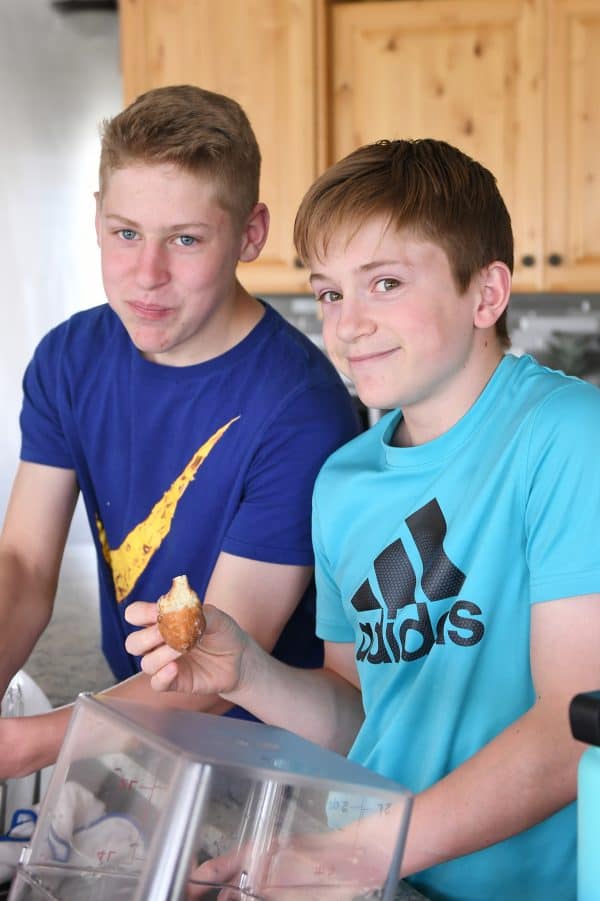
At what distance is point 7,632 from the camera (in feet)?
4.60

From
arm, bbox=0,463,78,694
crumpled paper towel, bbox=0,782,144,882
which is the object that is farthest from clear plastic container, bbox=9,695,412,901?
arm, bbox=0,463,78,694

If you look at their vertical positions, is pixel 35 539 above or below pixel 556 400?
below

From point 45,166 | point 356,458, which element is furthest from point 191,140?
point 45,166

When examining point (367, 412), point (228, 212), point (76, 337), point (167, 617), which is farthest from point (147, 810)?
point (367, 412)

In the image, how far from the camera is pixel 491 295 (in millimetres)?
1108

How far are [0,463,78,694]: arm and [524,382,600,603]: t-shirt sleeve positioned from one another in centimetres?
73

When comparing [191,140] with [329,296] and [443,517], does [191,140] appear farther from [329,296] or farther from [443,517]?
[443,517]

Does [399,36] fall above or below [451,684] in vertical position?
above

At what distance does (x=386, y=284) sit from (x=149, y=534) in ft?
1.60

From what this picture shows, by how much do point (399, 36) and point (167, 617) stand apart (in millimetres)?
2807

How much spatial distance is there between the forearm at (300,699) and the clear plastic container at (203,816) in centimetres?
30

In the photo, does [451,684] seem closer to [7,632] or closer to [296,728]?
[296,728]

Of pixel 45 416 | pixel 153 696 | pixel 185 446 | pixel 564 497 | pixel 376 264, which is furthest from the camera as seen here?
pixel 45 416

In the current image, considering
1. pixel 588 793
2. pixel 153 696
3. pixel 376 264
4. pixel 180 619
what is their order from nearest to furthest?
1. pixel 588 793
2. pixel 180 619
3. pixel 376 264
4. pixel 153 696
